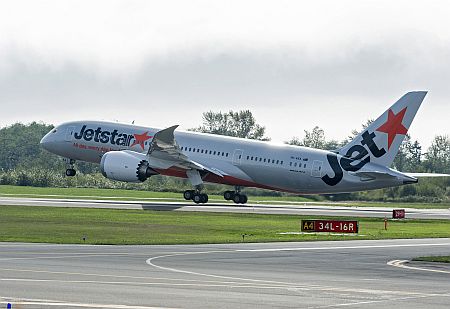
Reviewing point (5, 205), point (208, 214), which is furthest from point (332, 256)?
point (5, 205)

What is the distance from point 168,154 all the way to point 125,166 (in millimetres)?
3606

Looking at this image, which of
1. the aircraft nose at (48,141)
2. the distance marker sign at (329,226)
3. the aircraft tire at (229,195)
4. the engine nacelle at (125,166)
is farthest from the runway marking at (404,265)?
the aircraft nose at (48,141)

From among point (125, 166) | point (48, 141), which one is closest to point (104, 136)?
point (125, 166)

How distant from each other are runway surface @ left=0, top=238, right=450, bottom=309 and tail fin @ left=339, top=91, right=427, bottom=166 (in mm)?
38966

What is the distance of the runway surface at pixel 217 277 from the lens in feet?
80.0

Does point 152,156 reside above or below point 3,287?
above

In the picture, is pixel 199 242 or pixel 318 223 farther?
pixel 318 223

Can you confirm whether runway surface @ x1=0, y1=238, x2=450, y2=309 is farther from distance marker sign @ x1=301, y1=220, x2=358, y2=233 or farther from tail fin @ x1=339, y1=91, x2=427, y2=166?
tail fin @ x1=339, y1=91, x2=427, y2=166

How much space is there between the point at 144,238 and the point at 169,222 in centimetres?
1326

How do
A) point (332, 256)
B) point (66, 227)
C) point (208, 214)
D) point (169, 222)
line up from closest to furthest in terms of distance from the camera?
point (332, 256)
point (66, 227)
point (169, 222)
point (208, 214)

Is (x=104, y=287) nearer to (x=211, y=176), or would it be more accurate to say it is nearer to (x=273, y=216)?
(x=273, y=216)

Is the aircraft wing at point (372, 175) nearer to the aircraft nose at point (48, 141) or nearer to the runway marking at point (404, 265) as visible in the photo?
the aircraft nose at point (48, 141)

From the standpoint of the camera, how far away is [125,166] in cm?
8556

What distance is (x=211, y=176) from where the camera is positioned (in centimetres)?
8906
